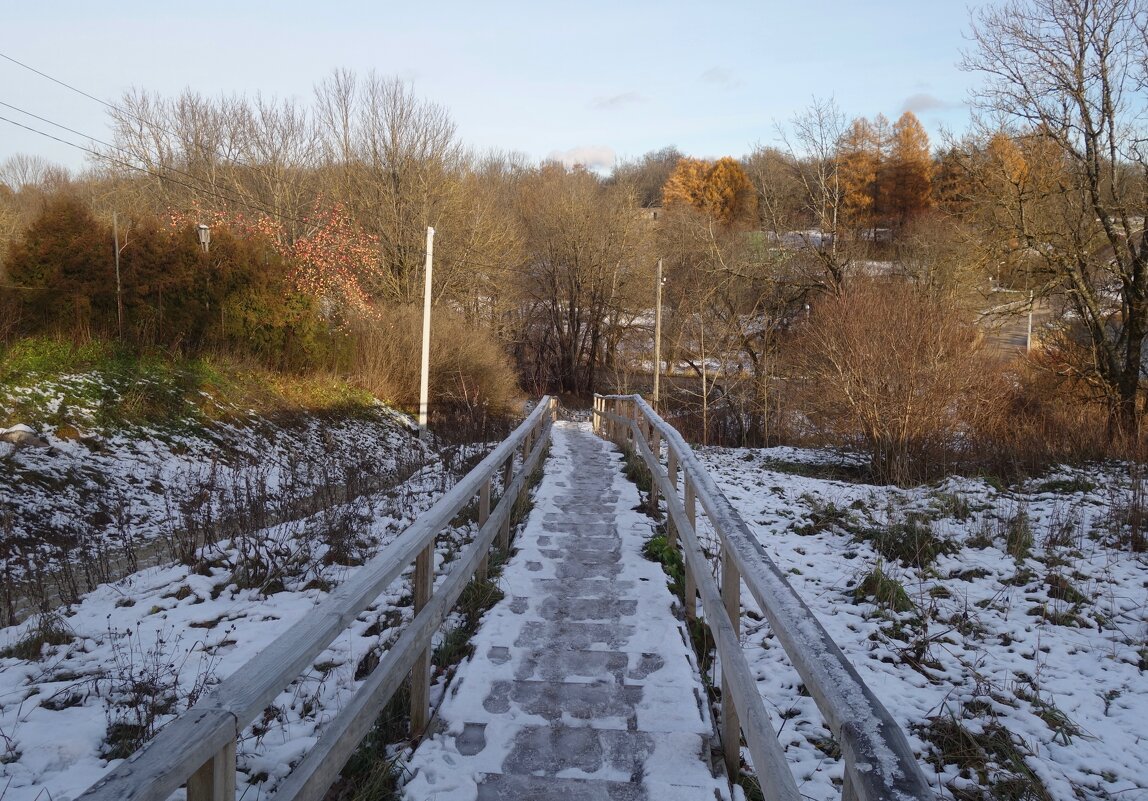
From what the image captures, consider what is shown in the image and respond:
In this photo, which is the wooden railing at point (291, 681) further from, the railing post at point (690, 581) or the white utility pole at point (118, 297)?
the white utility pole at point (118, 297)

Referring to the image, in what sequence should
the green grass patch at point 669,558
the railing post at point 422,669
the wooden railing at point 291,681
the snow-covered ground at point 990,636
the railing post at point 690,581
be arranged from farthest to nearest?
the green grass patch at point 669,558 → the railing post at point 690,581 → the snow-covered ground at point 990,636 → the railing post at point 422,669 → the wooden railing at point 291,681

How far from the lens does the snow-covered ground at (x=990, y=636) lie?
11.7 ft

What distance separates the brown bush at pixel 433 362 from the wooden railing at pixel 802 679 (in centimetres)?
2029

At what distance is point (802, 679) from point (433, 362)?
966 inches

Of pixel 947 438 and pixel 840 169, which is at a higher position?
pixel 840 169

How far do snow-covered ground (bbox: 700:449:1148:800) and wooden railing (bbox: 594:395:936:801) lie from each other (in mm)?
812

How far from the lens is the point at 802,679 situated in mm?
2436

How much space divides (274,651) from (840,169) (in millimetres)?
27923

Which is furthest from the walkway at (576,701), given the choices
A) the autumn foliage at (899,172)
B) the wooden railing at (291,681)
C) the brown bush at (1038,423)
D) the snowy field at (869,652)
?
the autumn foliage at (899,172)

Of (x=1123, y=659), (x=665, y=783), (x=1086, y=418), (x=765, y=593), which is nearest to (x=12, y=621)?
(x=665, y=783)

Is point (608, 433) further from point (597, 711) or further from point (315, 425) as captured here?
point (597, 711)

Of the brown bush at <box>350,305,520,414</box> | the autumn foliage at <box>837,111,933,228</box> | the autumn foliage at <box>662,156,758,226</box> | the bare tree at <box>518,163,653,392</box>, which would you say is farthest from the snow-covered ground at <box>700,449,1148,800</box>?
the autumn foliage at <box>662,156,758,226</box>

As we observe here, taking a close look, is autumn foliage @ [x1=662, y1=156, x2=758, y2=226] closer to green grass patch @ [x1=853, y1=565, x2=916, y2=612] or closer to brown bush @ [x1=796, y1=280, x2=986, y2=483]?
brown bush @ [x1=796, y1=280, x2=986, y2=483]

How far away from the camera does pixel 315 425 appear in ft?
59.0
